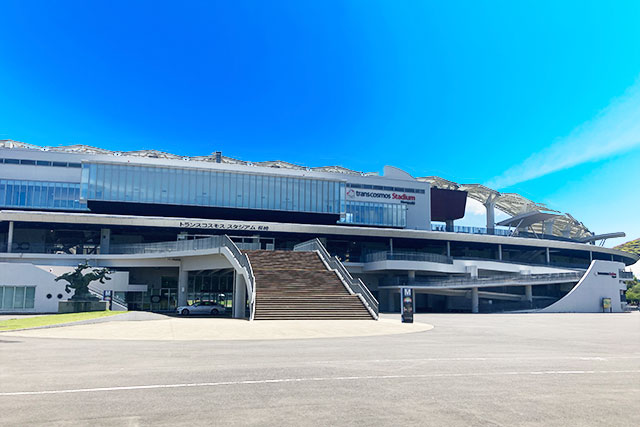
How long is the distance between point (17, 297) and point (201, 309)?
14314 mm

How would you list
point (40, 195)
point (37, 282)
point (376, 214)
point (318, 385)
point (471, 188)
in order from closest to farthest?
point (318, 385), point (37, 282), point (40, 195), point (376, 214), point (471, 188)

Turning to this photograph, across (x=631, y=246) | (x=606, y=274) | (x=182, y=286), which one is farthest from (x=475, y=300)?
(x=631, y=246)

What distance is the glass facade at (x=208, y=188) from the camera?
192 ft

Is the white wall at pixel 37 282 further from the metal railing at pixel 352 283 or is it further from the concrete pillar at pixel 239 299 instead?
the metal railing at pixel 352 283

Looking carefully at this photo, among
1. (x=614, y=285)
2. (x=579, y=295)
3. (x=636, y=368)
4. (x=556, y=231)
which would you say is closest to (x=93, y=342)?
(x=636, y=368)

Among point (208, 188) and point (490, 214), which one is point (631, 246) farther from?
point (208, 188)

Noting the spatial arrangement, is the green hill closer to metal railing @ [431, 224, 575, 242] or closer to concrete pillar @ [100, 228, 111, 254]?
metal railing @ [431, 224, 575, 242]

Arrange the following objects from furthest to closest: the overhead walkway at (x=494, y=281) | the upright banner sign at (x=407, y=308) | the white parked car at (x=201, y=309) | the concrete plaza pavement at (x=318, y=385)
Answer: the overhead walkway at (x=494, y=281) → the white parked car at (x=201, y=309) → the upright banner sign at (x=407, y=308) → the concrete plaza pavement at (x=318, y=385)

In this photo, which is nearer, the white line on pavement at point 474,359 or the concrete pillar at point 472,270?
the white line on pavement at point 474,359

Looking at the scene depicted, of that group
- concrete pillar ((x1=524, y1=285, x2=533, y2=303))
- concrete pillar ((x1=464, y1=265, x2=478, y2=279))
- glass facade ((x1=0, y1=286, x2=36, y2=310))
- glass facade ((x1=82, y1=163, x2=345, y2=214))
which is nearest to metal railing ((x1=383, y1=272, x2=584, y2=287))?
concrete pillar ((x1=524, y1=285, x2=533, y2=303))

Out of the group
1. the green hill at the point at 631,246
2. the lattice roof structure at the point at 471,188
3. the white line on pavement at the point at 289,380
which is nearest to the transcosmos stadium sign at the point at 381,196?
the lattice roof structure at the point at 471,188

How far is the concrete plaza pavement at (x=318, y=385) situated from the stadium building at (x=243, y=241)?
66.9 feet

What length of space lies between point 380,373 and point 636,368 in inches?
237

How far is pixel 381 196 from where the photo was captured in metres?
68.0
